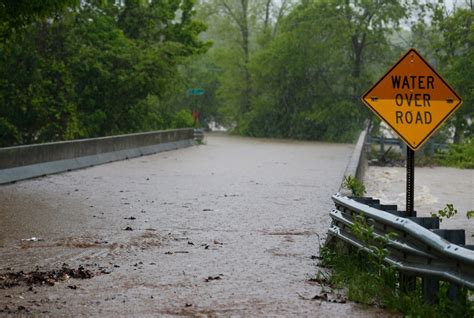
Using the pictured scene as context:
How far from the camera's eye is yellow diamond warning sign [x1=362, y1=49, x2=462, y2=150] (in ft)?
30.3

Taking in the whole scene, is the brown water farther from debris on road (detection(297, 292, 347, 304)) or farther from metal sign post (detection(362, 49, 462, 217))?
debris on road (detection(297, 292, 347, 304))

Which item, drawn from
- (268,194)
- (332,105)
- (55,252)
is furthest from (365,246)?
(332,105)

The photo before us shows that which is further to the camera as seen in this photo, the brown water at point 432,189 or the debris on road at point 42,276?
the brown water at point 432,189

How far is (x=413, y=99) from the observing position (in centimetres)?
938

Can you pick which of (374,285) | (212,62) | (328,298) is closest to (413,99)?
(374,285)

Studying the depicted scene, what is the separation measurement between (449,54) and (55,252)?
41137mm

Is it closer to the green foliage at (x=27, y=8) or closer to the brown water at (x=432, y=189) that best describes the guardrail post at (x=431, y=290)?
the brown water at (x=432, y=189)

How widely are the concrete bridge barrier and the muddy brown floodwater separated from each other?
1.44 ft

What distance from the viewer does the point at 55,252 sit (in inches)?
382

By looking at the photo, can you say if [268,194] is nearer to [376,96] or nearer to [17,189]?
[17,189]

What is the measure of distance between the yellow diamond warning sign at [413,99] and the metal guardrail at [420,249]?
141 cm

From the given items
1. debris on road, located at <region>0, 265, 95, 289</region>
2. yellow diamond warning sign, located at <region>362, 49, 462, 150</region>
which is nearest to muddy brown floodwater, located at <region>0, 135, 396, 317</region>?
debris on road, located at <region>0, 265, 95, 289</region>

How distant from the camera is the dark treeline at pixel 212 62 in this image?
3225cm

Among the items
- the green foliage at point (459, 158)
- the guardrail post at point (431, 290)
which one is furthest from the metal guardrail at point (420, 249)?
the green foliage at point (459, 158)
